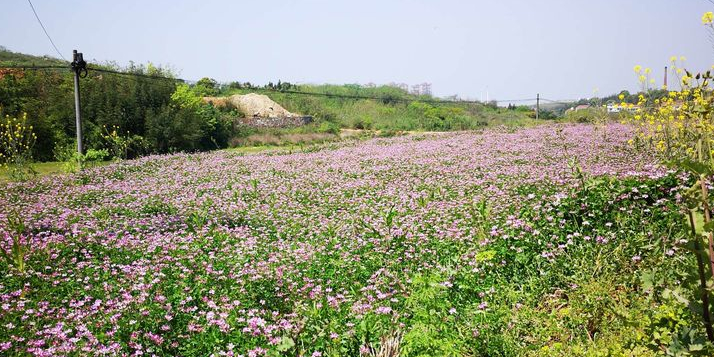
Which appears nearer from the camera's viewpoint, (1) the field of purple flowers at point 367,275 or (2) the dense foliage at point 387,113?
(1) the field of purple flowers at point 367,275

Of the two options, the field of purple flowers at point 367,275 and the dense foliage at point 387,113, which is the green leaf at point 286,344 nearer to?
the field of purple flowers at point 367,275

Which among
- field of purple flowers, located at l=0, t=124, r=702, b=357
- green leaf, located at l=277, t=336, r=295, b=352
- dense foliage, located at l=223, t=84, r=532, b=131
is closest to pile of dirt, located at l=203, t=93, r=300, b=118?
dense foliage, located at l=223, t=84, r=532, b=131

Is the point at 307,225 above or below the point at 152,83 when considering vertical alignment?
below

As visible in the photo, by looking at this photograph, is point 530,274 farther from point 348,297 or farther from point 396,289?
point 348,297

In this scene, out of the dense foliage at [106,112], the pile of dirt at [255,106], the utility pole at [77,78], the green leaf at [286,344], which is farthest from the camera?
the pile of dirt at [255,106]

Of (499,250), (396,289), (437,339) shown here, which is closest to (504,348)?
(437,339)

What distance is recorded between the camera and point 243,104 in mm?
42031

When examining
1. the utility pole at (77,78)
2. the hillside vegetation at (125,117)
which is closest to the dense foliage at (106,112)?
the hillside vegetation at (125,117)

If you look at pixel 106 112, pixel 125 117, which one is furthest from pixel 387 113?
pixel 106 112

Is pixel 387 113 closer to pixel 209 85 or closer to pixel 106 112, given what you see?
pixel 209 85

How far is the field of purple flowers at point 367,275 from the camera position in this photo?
13.6 ft

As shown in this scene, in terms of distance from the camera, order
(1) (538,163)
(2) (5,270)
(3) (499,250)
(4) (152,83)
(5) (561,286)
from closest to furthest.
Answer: (5) (561,286), (3) (499,250), (2) (5,270), (1) (538,163), (4) (152,83)

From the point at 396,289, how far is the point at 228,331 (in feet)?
6.12

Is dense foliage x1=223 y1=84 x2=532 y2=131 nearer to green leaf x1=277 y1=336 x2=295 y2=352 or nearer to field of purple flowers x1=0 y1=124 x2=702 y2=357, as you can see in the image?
field of purple flowers x1=0 y1=124 x2=702 y2=357
